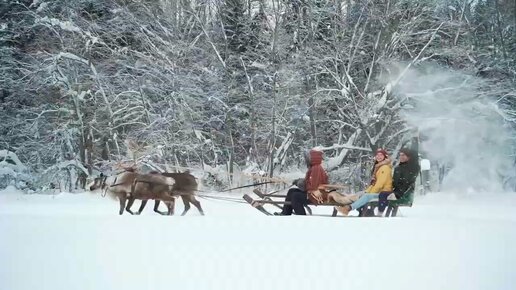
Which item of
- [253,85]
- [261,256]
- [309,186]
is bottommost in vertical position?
[261,256]

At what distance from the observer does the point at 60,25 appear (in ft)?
86.9

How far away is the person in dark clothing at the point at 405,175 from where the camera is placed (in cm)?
1083

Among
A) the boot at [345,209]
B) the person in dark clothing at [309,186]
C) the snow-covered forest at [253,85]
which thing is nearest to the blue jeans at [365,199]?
the boot at [345,209]

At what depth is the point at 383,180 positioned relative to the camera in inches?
426

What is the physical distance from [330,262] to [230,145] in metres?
20.6

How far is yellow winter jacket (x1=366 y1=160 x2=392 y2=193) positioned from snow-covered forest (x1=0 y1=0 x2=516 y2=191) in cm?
1340

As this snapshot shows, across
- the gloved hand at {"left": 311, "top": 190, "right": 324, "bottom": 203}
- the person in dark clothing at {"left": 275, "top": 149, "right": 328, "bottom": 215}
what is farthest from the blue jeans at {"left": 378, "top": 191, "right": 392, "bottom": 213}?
the person in dark clothing at {"left": 275, "top": 149, "right": 328, "bottom": 215}

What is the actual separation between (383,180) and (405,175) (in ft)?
1.48

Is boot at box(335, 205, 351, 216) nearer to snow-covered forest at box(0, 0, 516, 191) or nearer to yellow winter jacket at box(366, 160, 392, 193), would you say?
yellow winter jacket at box(366, 160, 392, 193)

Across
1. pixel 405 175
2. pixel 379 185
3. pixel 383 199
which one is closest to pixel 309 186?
pixel 379 185

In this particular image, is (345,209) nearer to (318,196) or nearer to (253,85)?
(318,196)

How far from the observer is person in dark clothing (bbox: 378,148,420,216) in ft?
35.5

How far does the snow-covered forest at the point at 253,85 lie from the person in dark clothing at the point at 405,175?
43.1 feet

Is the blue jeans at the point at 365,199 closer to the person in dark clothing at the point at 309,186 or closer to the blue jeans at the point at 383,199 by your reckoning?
the blue jeans at the point at 383,199
